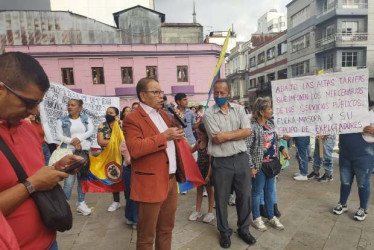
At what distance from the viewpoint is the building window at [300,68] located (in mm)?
30344

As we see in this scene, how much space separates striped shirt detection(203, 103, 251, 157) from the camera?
9.71 ft

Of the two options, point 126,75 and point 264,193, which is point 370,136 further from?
point 126,75

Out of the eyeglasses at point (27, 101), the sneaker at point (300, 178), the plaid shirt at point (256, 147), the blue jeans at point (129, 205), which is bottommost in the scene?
the sneaker at point (300, 178)

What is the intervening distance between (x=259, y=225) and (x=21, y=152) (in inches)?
125

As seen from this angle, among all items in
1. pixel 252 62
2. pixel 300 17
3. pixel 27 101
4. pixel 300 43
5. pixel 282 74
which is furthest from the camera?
pixel 252 62

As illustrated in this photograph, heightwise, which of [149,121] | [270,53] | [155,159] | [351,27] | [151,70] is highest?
[351,27]

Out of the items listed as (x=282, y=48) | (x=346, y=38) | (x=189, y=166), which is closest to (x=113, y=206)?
(x=189, y=166)

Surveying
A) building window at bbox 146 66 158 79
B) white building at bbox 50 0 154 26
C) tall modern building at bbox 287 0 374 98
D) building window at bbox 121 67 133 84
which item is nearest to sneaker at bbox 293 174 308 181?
building window at bbox 146 66 158 79

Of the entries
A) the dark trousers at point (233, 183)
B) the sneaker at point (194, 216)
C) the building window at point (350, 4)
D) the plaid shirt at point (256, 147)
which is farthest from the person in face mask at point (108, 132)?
the building window at point (350, 4)

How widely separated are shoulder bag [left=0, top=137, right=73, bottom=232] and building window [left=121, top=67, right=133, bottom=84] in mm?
21814

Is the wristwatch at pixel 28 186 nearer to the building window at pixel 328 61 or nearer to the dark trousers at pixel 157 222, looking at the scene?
the dark trousers at pixel 157 222

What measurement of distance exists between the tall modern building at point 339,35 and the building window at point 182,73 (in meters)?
14.5

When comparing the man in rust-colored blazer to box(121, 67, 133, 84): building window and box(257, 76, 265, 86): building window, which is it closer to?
box(121, 67, 133, 84): building window

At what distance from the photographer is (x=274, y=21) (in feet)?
200
